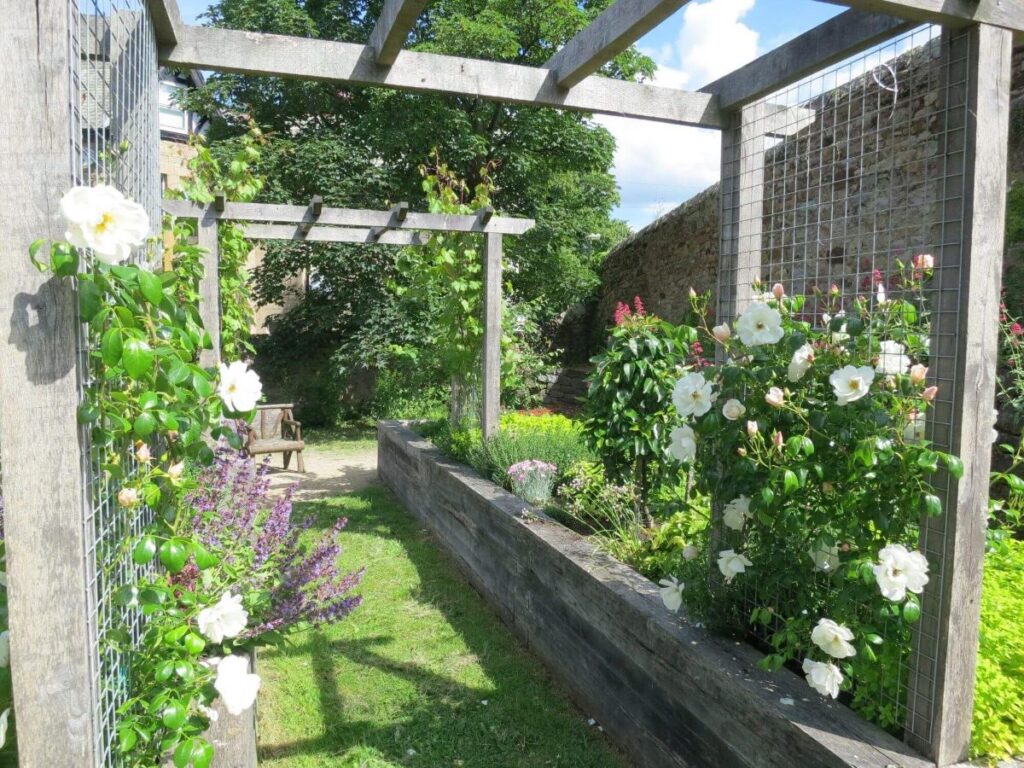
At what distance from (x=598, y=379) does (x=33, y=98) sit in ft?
9.32

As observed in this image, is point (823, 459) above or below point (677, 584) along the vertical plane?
above

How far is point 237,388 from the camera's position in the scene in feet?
5.87

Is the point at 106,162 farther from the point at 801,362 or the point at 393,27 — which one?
the point at 801,362

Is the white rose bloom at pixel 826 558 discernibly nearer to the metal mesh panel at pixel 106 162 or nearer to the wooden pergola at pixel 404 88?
the wooden pergola at pixel 404 88

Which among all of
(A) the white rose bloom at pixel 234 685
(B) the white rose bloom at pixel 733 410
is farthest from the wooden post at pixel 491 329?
(A) the white rose bloom at pixel 234 685

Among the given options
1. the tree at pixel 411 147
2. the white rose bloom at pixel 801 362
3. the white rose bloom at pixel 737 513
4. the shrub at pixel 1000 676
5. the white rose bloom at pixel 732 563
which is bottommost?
the shrub at pixel 1000 676

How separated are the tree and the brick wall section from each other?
1352 millimetres

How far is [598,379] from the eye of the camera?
3.74m

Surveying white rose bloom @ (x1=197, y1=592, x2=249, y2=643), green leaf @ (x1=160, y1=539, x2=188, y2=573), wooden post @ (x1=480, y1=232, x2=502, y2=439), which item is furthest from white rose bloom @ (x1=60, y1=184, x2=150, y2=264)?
A: wooden post @ (x1=480, y1=232, x2=502, y2=439)

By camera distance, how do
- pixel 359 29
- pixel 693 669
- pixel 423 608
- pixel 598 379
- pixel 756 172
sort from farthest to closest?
pixel 359 29, pixel 423 608, pixel 598 379, pixel 756 172, pixel 693 669

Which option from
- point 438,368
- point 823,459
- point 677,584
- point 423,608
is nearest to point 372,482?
point 438,368

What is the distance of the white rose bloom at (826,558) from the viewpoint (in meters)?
1.90

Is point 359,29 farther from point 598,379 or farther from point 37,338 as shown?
point 37,338

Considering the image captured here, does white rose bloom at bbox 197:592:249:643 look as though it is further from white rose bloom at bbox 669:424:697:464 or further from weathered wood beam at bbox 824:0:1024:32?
weathered wood beam at bbox 824:0:1024:32
